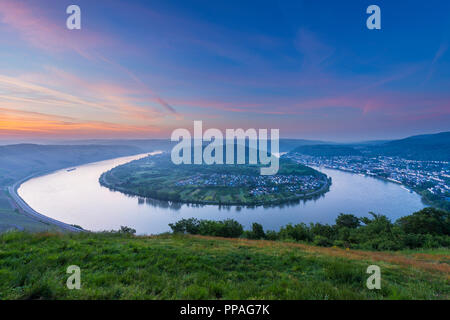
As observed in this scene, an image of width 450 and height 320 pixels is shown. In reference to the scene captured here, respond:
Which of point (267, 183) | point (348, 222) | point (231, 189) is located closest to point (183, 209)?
point (231, 189)

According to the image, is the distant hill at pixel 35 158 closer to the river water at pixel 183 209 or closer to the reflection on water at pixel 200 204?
the river water at pixel 183 209

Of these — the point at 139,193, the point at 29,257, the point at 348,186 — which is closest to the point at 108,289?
the point at 29,257

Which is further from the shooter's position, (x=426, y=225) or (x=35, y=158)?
(x=35, y=158)

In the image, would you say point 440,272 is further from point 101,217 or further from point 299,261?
point 101,217

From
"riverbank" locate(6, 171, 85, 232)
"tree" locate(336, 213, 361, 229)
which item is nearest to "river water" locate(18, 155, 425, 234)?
"riverbank" locate(6, 171, 85, 232)

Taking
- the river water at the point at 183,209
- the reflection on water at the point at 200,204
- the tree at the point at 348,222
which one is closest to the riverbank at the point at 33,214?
the river water at the point at 183,209

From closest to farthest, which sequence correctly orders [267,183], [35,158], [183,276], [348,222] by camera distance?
[183,276]
[348,222]
[267,183]
[35,158]

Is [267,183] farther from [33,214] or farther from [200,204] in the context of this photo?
[33,214]
